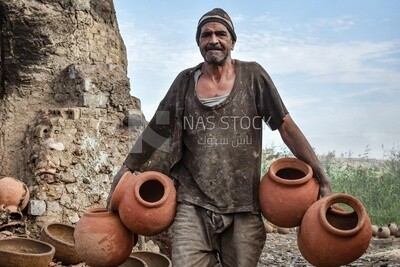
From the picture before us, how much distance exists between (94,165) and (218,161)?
374 cm

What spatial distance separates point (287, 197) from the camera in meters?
3.12

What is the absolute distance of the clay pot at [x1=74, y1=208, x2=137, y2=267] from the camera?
3.38 metres

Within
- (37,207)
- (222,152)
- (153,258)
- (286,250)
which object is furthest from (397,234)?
(222,152)

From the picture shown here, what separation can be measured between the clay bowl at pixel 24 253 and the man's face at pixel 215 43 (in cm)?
287

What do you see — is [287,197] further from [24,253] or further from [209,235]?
[24,253]

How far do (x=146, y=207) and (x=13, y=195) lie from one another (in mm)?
3598

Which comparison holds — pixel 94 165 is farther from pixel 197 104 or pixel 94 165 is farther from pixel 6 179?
pixel 197 104

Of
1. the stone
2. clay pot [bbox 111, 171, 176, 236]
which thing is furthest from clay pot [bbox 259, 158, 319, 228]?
the stone

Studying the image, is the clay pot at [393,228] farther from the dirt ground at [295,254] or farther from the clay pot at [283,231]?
the clay pot at [283,231]

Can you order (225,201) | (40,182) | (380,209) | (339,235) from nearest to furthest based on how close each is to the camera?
(339,235) < (225,201) < (40,182) < (380,209)

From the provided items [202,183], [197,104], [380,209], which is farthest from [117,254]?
[380,209]

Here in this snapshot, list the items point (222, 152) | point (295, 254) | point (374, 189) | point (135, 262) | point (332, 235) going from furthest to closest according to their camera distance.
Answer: point (374, 189)
point (295, 254)
point (135, 262)
point (222, 152)
point (332, 235)

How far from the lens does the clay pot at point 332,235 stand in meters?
2.95

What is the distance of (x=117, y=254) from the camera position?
3398 mm
